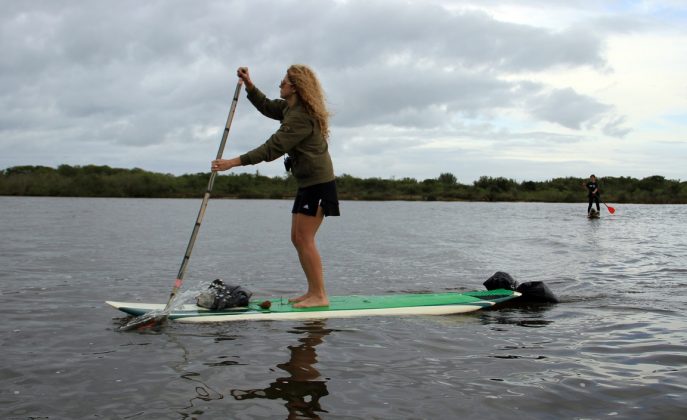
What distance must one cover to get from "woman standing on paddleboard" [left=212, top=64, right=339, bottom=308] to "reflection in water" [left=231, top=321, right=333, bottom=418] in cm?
170

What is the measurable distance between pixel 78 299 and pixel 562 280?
857 centimetres

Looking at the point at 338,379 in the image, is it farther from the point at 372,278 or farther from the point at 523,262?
the point at 523,262

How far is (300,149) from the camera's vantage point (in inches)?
277

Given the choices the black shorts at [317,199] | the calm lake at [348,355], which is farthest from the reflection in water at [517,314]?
the black shorts at [317,199]

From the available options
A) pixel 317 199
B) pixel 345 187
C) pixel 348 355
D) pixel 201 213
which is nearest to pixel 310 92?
pixel 317 199

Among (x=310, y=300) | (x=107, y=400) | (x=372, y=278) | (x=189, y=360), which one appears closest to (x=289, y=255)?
(x=372, y=278)

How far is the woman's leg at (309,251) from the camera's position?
719 centimetres

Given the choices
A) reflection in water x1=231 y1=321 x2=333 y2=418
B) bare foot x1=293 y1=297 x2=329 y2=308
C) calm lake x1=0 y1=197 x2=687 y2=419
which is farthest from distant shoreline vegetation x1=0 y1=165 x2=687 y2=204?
reflection in water x1=231 y1=321 x2=333 y2=418

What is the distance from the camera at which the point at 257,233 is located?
2448 centimetres

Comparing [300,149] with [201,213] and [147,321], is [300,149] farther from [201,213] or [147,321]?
[147,321]

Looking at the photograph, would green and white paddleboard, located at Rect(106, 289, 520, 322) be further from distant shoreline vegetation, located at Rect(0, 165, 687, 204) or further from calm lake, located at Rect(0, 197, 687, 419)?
distant shoreline vegetation, located at Rect(0, 165, 687, 204)

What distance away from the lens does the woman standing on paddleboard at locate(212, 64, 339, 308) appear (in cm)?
684

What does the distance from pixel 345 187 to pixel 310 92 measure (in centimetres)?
7702

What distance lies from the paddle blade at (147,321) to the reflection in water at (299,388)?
1792 mm
